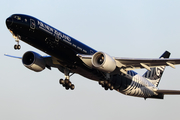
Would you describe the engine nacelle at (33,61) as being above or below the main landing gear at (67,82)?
above

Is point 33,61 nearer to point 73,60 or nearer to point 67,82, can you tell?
point 67,82

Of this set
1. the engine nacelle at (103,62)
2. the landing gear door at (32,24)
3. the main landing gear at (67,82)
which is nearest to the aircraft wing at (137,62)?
the engine nacelle at (103,62)

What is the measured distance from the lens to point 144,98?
4331 centimetres

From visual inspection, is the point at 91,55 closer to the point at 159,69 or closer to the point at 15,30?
the point at 15,30

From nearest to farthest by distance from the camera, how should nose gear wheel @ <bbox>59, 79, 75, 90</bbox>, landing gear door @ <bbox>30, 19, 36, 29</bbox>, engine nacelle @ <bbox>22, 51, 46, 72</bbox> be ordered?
landing gear door @ <bbox>30, 19, 36, 29</bbox> → engine nacelle @ <bbox>22, 51, 46, 72</bbox> → nose gear wheel @ <bbox>59, 79, 75, 90</bbox>

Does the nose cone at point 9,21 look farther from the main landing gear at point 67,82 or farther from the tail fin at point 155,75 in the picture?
the tail fin at point 155,75

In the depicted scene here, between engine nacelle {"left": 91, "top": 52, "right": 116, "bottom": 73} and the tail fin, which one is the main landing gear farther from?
the tail fin

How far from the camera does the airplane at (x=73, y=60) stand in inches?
1177

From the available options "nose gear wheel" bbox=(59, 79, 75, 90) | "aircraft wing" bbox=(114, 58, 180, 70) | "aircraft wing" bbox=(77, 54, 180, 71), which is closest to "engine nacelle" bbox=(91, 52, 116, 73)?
"aircraft wing" bbox=(77, 54, 180, 71)

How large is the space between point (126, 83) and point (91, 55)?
7961mm

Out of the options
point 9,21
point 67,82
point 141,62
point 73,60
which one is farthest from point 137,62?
point 9,21

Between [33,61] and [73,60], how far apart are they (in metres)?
5.64

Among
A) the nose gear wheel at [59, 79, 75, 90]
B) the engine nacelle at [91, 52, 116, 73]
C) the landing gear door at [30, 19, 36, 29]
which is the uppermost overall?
the landing gear door at [30, 19, 36, 29]

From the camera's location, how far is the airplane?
29.9 meters
